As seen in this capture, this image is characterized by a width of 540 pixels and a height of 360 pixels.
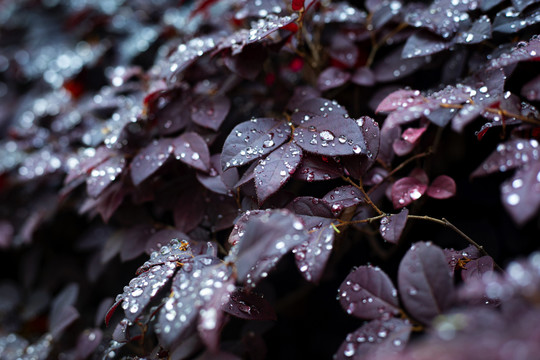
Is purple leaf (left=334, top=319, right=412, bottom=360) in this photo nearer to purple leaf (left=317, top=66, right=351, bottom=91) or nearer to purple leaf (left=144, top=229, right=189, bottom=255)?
purple leaf (left=144, top=229, right=189, bottom=255)

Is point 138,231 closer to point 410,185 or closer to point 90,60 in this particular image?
point 410,185

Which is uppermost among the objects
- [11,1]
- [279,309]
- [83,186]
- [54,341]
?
[11,1]

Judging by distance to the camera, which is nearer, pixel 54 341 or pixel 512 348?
pixel 512 348

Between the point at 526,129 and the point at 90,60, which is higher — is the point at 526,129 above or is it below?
below

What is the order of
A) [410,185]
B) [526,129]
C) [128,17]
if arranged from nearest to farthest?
[526,129], [410,185], [128,17]

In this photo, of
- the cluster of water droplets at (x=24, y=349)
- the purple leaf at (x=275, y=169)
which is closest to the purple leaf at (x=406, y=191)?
the purple leaf at (x=275, y=169)

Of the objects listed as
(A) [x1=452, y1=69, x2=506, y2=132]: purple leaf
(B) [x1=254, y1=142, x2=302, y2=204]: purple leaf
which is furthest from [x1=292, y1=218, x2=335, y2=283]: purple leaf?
(A) [x1=452, y1=69, x2=506, y2=132]: purple leaf

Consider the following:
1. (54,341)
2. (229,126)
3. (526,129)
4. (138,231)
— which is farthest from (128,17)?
(526,129)

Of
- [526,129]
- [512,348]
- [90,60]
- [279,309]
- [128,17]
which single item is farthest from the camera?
[128,17]

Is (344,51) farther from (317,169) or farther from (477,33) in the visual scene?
(317,169)
